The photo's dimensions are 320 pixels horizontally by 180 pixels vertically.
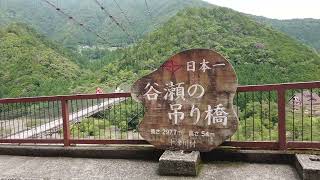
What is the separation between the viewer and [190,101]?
5.44 metres

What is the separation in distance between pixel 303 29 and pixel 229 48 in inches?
2672

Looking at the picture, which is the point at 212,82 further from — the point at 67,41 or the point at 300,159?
the point at 67,41

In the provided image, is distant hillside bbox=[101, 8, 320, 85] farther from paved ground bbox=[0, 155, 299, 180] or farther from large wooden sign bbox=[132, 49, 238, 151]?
paved ground bbox=[0, 155, 299, 180]

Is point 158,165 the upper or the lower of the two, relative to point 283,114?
lower

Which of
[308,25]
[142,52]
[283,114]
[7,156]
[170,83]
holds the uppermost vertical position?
[308,25]

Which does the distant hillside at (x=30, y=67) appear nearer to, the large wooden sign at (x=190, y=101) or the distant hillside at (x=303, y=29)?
the large wooden sign at (x=190, y=101)

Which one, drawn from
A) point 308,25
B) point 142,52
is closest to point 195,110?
point 142,52

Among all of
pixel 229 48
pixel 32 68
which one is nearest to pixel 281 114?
pixel 32 68

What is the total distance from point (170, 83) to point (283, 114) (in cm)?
171

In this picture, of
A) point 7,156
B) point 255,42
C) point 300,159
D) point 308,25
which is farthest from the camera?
point 308,25

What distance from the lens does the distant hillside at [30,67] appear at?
44.5m

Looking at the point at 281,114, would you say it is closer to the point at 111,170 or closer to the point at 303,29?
the point at 111,170

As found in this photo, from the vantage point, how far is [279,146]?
17.0 feet

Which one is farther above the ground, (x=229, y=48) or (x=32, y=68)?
(x=229, y=48)
